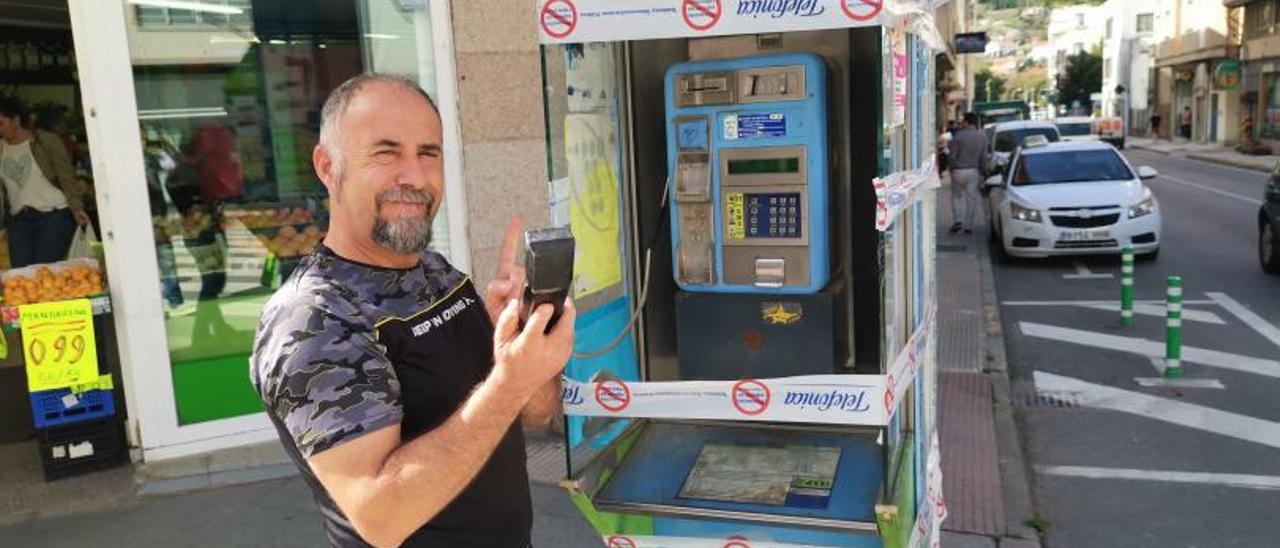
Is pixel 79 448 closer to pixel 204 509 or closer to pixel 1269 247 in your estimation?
pixel 204 509

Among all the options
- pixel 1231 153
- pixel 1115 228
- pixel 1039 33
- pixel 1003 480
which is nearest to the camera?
pixel 1003 480

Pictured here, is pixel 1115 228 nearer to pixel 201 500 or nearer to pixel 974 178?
pixel 974 178

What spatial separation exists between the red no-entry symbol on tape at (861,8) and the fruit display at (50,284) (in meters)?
4.33

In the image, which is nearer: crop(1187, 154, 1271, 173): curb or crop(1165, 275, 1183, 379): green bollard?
crop(1165, 275, 1183, 379): green bollard

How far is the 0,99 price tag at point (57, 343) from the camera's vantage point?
506 cm

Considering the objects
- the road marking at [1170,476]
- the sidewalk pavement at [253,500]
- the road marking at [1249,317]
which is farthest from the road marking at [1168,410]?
the road marking at [1249,317]

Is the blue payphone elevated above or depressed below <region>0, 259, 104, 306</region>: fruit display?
above

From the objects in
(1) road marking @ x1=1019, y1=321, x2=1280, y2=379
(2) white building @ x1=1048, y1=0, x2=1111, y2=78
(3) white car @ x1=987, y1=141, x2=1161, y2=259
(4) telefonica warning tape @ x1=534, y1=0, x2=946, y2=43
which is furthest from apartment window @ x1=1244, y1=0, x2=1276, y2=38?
(2) white building @ x1=1048, y1=0, x2=1111, y2=78

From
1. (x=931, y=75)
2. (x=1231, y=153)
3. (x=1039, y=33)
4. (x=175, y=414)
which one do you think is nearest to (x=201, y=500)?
(x=175, y=414)

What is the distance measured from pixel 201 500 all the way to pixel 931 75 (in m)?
4.00

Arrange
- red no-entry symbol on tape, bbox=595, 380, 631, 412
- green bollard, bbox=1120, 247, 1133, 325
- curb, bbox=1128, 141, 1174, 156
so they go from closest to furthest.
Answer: red no-entry symbol on tape, bbox=595, 380, 631, 412
green bollard, bbox=1120, 247, 1133, 325
curb, bbox=1128, 141, 1174, 156

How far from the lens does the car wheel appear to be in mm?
9875

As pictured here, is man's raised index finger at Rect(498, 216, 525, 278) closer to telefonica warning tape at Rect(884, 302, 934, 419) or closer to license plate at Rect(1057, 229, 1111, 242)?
telefonica warning tape at Rect(884, 302, 934, 419)

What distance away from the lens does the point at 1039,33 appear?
190m
